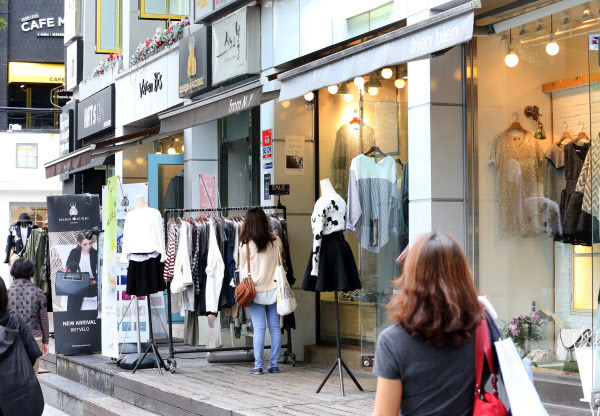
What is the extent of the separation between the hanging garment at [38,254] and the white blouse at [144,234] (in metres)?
5.59

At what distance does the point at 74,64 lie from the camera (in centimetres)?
2075

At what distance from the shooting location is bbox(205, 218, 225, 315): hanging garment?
10.2 m

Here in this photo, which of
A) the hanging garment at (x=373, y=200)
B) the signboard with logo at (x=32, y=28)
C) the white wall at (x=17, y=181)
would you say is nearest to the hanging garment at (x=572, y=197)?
the hanging garment at (x=373, y=200)

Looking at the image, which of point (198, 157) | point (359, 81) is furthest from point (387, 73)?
point (198, 157)

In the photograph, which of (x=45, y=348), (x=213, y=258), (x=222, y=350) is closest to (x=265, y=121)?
(x=213, y=258)

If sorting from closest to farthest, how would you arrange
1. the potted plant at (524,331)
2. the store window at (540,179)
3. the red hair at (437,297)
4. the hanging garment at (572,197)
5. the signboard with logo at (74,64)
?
the red hair at (437,297)
the store window at (540,179)
the hanging garment at (572,197)
the potted plant at (524,331)
the signboard with logo at (74,64)

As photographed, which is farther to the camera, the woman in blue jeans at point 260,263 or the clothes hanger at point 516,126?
the woman in blue jeans at point 260,263

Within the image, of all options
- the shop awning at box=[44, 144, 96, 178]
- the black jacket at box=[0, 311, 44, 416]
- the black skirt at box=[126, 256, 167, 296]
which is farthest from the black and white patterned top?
the shop awning at box=[44, 144, 96, 178]

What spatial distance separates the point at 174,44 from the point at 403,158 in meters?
5.89

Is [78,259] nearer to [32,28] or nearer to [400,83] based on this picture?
[400,83]

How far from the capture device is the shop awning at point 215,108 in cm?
979

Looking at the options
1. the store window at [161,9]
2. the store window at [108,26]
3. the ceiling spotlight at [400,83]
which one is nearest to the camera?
the ceiling spotlight at [400,83]

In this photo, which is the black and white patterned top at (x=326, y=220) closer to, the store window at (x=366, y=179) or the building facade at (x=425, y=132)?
the store window at (x=366, y=179)

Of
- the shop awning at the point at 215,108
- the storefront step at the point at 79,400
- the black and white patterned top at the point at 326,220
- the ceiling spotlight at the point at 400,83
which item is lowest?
the storefront step at the point at 79,400
